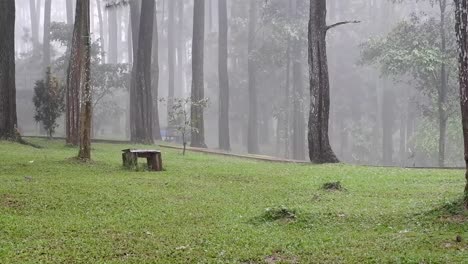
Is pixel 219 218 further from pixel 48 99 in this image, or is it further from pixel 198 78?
pixel 198 78

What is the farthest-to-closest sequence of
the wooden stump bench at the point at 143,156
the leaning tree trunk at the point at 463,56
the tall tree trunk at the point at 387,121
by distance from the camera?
the tall tree trunk at the point at 387,121, the wooden stump bench at the point at 143,156, the leaning tree trunk at the point at 463,56

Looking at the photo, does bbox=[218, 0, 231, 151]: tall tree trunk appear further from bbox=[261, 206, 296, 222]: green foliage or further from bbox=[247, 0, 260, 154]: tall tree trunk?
bbox=[261, 206, 296, 222]: green foliage

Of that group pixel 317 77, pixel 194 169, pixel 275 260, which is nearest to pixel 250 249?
pixel 275 260

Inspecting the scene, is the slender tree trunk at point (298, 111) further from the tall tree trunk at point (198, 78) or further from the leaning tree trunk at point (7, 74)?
the leaning tree trunk at point (7, 74)

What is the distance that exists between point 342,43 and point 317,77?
3124cm

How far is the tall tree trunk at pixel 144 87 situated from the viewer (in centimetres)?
2084

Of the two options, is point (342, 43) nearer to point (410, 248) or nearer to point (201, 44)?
point (201, 44)

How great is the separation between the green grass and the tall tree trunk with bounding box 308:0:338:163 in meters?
4.35

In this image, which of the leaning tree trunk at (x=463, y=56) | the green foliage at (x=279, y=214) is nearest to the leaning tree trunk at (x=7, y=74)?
the green foliage at (x=279, y=214)

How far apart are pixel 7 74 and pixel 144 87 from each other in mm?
5981

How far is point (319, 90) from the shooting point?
15305mm

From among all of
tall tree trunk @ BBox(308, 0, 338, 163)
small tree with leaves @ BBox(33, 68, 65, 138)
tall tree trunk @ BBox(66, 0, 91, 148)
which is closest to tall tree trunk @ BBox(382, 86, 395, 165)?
tall tree trunk @ BBox(308, 0, 338, 163)

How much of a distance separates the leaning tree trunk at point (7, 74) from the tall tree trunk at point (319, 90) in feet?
27.2

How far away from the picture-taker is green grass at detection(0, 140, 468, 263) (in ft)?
17.0
